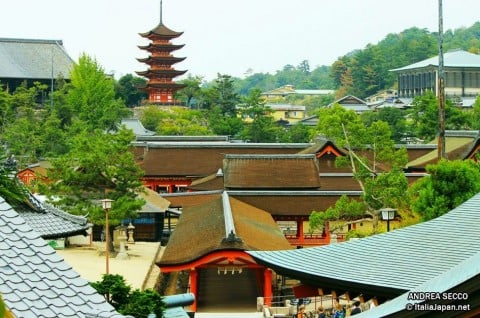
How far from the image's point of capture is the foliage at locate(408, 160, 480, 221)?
1611 centimetres

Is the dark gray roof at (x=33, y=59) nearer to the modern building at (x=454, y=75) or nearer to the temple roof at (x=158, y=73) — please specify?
the temple roof at (x=158, y=73)

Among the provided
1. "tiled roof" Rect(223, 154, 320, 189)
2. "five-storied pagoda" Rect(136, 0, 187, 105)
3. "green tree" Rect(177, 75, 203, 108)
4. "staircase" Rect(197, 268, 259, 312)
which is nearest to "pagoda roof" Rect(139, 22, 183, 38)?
"five-storied pagoda" Rect(136, 0, 187, 105)

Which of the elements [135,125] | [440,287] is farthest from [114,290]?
[135,125]

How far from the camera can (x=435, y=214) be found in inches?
641

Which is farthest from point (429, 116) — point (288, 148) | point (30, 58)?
point (30, 58)

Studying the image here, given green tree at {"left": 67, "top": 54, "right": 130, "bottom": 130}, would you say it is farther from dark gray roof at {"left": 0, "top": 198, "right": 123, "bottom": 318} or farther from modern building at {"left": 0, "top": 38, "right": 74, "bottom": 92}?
dark gray roof at {"left": 0, "top": 198, "right": 123, "bottom": 318}

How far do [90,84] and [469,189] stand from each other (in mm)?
37543

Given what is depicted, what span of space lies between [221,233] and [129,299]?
11699 millimetres

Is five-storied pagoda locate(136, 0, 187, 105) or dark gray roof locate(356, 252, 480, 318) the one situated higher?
five-storied pagoda locate(136, 0, 187, 105)

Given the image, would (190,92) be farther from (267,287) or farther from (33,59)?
(267,287)

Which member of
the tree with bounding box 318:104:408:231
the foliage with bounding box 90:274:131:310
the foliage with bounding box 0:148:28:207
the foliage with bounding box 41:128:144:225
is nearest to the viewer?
the foliage with bounding box 90:274:131:310

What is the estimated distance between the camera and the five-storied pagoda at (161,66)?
63688 millimetres

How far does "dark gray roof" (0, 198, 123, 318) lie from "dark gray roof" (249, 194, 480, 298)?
160 inches

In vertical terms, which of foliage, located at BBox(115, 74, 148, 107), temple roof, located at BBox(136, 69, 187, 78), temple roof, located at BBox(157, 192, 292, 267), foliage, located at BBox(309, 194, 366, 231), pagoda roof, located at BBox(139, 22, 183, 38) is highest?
pagoda roof, located at BBox(139, 22, 183, 38)
